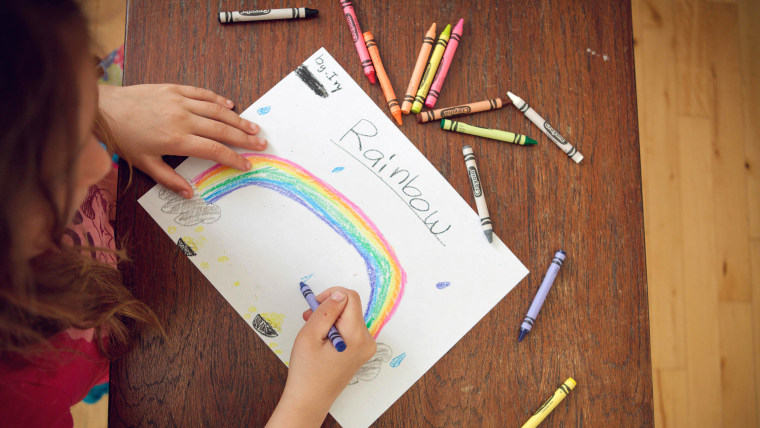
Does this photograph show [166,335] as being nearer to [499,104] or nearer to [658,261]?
[499,104]

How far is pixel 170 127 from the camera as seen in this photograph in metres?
0.56

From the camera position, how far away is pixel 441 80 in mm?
593

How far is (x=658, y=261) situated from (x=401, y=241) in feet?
2.96

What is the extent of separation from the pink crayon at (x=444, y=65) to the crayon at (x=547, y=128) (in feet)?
0.29

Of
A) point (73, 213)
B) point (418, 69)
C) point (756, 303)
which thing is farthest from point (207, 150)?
point (756, 303)

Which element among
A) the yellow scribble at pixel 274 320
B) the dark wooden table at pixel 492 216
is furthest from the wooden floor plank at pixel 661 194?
the yellow scribble at pixel 274 320

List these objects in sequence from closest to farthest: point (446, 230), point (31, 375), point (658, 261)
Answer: point (31, 375) < point (446, 230) < point (658, 261)

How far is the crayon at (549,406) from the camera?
55cm

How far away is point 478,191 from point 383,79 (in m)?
0.19

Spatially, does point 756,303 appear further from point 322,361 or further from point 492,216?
point 322,361

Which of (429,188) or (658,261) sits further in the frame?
(658,261)

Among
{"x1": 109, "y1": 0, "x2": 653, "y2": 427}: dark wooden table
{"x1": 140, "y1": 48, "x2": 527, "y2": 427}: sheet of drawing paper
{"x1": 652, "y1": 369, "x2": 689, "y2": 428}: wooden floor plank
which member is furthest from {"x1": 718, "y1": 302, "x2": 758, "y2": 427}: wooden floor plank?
{"x1": 140, "y1": 48, "x2": 527, "y2": 427}: sheet of drawing paper

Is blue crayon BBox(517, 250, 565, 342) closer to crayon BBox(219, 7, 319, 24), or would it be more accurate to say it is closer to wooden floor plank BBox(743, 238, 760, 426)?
crayon BBox(219, 7, 319, 24)

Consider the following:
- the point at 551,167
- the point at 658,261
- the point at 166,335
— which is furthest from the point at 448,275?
the point at 658,261
